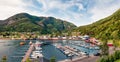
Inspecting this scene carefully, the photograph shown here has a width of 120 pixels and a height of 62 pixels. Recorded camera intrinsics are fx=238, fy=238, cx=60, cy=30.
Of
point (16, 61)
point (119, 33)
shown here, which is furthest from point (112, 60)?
point (119, 33)

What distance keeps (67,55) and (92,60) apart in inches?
1738

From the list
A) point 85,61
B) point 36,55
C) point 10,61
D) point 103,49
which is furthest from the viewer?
point 36,55

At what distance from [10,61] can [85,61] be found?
148ft

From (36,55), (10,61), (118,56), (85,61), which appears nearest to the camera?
(118,56)

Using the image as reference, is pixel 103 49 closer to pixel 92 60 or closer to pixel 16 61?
pixel 92 60

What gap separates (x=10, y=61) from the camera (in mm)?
126875

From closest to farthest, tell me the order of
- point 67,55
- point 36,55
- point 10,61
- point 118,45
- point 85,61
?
point 85,61
point 118,45
point 10,61
point 36,55
point 67,55

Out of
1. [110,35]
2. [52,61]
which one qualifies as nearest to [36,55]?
[52,61]

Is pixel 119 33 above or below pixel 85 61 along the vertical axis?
above

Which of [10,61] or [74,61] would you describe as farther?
[10,61]

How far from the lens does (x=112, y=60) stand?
8444cm

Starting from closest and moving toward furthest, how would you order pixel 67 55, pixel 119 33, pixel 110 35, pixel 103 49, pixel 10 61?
pixel 103 49 → pixel 10 61 → pixel 67 55 → pixel 119 33 → pixel 110 35

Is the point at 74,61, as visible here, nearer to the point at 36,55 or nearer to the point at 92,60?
the point at 92,60

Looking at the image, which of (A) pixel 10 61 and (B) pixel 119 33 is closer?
(A) pixel 10 61
